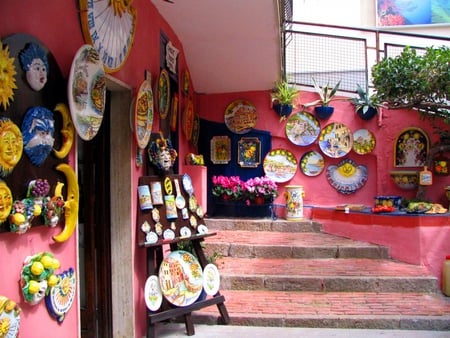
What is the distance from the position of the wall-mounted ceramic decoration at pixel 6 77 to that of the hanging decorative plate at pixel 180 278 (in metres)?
2.26

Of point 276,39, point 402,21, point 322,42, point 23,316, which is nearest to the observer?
point 23,316

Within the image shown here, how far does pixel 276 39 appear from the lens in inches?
230

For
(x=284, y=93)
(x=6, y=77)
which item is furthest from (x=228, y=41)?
(x=6, y=77)

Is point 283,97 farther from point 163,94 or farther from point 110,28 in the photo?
point 110,28

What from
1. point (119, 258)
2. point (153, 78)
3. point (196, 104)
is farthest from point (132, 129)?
point (196, 104)

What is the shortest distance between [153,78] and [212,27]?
4.90 feet

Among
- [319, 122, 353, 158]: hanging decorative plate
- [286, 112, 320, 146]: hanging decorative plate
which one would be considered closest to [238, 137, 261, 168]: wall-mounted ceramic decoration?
[286, 112, 320, 146]: hanging decorative plate

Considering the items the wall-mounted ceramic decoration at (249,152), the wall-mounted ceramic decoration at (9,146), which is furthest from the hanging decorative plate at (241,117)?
the wall-mounted ceramic decoration at (9,146)

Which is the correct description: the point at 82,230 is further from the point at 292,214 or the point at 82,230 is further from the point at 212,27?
the point at 292,214

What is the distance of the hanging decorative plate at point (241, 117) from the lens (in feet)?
23.9

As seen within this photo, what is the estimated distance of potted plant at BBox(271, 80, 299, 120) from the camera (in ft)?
23.1

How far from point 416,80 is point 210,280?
3825mm

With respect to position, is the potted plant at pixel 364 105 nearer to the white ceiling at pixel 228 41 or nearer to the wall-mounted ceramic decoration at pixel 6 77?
the white ceiling at pixel 228 41

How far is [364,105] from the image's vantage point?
22.6ft
